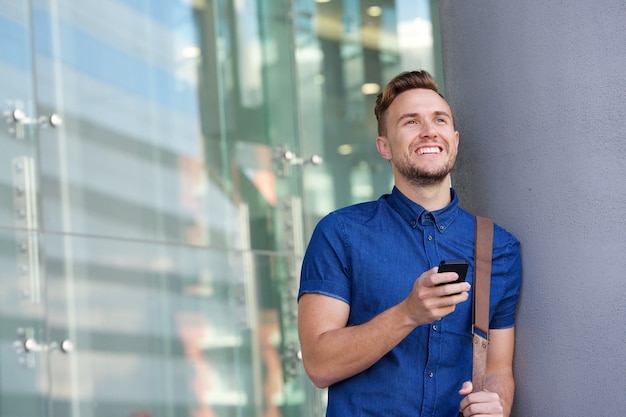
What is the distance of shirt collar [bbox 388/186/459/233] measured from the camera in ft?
9.82

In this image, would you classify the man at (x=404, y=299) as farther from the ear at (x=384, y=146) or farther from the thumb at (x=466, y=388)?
the ear at (x=384, y=146)

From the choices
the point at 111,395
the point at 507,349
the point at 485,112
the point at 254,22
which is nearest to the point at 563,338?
the point at 507,349

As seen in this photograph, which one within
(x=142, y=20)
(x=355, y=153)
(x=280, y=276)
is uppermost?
(x=142, y=20)

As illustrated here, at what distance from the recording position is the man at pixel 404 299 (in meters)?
2.82

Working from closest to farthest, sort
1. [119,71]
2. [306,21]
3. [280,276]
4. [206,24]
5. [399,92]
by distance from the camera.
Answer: [399,92] < [119,71] < [206,24] < [280,276] < [306,21]

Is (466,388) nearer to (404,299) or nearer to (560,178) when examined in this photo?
(404,299)

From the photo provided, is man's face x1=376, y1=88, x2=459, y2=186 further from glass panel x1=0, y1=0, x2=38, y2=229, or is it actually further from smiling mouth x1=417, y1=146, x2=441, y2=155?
glass panel x1=0, y1=0, x2=38, y2=229

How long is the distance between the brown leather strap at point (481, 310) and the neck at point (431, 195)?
195mm

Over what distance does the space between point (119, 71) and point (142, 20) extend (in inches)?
16.5

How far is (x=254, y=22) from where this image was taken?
729cm

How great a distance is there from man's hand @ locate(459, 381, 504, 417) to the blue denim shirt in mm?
132

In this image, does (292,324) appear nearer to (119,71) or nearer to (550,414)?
(119,71)

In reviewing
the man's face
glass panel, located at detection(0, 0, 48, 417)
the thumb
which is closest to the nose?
the man's face

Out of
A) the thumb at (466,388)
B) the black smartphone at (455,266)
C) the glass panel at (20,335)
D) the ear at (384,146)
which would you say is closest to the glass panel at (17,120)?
the glass panel at (20,335)
